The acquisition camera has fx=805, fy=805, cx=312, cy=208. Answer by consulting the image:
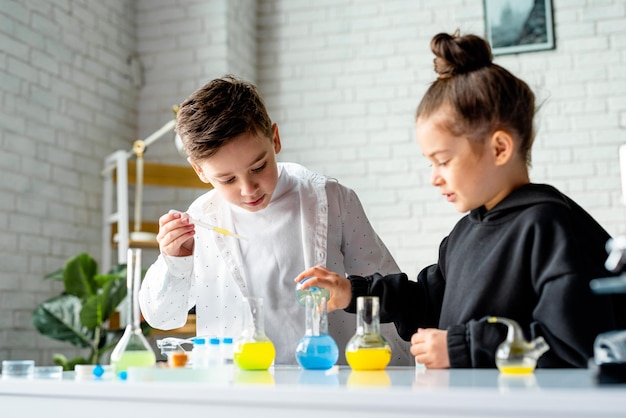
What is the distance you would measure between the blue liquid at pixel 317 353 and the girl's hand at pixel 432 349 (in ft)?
0.45

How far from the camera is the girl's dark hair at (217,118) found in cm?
169

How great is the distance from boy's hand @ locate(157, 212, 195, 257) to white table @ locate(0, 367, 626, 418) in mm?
528

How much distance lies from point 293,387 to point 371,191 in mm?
3650

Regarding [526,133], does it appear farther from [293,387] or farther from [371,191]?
[371,191]

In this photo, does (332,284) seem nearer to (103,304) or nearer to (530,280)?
(530,280)

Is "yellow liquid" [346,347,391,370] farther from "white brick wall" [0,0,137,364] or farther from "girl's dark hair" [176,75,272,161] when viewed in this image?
"white brick wall" [0,0,137,364]

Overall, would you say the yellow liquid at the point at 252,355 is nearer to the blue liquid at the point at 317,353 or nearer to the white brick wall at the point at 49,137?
the blue liquid at the point at 317,353

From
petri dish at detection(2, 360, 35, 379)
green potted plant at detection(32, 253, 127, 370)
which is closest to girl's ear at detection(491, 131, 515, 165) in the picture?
petri dish at detection(2, 360, 35, 379)

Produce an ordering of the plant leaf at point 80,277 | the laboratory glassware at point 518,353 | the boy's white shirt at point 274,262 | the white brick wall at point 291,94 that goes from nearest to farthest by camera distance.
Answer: the laboratory glassware at point 518,353 < the boy's white shirt at point 274,262 < the plant leaf at point 80,277 < the white brick wall at point 291,94

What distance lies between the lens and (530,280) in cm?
129

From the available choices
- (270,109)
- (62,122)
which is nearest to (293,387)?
(62,122)

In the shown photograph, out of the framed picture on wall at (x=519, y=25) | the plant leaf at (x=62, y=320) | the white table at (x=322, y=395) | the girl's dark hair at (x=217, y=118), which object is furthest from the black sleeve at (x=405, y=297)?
the framed picture on wall at (x=519, y=25)

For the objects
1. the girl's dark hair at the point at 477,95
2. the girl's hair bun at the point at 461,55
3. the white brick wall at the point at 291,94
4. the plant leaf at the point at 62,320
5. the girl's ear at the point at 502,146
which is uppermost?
the white brick wall at the point at 291,94

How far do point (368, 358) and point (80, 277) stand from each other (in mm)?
2571
